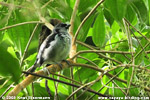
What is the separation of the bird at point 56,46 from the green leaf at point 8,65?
1654mm

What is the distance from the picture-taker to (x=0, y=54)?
3.24 feet

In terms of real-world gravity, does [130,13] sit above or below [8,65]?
above

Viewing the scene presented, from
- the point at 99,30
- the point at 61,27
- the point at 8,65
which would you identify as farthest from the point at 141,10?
the point at 8,65

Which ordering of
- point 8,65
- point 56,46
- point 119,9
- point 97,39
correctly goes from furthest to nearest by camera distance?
point 56,46, point 97,39, point 119,9, point 8,65

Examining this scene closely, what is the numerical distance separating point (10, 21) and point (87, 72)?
823 mm

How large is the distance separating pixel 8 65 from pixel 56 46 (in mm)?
1782

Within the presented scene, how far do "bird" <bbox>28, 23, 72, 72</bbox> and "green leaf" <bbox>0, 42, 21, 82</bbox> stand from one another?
1654mm

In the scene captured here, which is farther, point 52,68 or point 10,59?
point 52,68

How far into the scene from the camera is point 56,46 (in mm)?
2807

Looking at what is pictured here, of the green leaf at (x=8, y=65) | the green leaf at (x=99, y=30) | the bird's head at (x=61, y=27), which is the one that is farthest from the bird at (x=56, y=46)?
the green leaf at (x=8, y=65)

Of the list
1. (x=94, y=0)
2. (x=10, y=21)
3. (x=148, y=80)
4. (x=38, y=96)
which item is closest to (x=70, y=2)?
(x=94, y=0)

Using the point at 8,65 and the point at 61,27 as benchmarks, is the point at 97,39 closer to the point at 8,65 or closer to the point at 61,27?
the point at 61,27

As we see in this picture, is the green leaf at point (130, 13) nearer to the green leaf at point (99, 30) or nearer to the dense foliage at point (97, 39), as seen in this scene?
the dense foliage at point (97, 39)

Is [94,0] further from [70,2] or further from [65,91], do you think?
[65,91]
